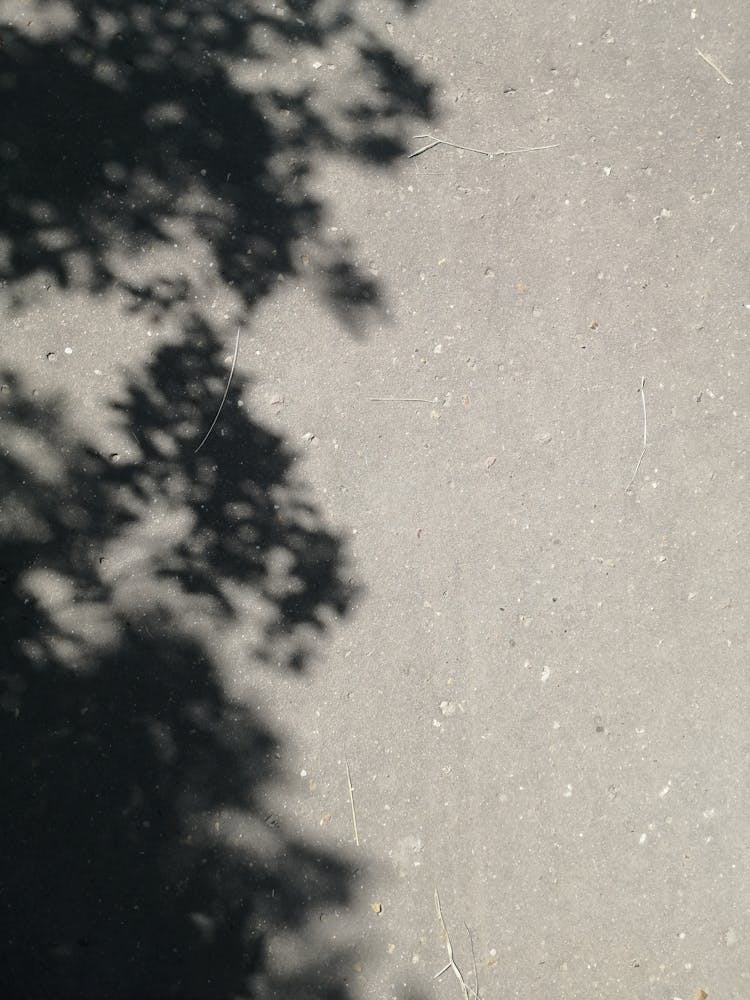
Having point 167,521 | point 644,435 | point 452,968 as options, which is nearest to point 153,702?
point 167,521

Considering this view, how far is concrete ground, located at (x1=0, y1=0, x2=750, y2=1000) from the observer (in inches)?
147

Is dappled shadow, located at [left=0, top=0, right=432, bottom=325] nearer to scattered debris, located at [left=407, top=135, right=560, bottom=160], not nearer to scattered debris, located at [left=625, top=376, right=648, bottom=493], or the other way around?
scattered debris, located at [left=407, top=135, right=560, bottom=160]

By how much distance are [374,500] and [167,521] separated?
1.00 m

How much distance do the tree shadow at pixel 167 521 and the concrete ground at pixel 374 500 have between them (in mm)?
15

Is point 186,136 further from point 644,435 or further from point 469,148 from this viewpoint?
point 644,435

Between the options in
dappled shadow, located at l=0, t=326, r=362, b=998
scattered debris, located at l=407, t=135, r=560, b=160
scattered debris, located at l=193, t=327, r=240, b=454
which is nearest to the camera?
dappled shadow, located at l=0, t=326, r=362, b=998

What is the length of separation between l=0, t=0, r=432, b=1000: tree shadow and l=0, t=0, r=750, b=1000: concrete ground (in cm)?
2

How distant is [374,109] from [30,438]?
7.66 ft

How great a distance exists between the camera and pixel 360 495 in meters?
3.88

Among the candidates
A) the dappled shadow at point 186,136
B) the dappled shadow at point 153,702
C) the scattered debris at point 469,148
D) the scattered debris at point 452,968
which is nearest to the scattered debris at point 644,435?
the scattered debris at point 469,148

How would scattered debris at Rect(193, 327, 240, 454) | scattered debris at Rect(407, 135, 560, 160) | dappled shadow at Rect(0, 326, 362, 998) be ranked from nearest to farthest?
1. dappled shadow at Rect(0, 326, 362, 998)
2. scattered debris at Rect(193, 327, 240, 454)
3. scattered debris at Rect(407, 135, 560, 160)

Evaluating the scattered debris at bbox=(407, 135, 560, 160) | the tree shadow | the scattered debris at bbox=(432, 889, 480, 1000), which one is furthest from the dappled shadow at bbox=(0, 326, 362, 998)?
the scattered debris at bbox=(407, 135, 560, 160)

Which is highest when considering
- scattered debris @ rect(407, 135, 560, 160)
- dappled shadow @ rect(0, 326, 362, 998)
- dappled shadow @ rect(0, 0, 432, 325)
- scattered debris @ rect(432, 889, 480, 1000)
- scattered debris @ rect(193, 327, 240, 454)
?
dappled shadow @ rect(0, 0, 432, 325)

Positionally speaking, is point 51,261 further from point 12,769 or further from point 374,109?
point 12,769
